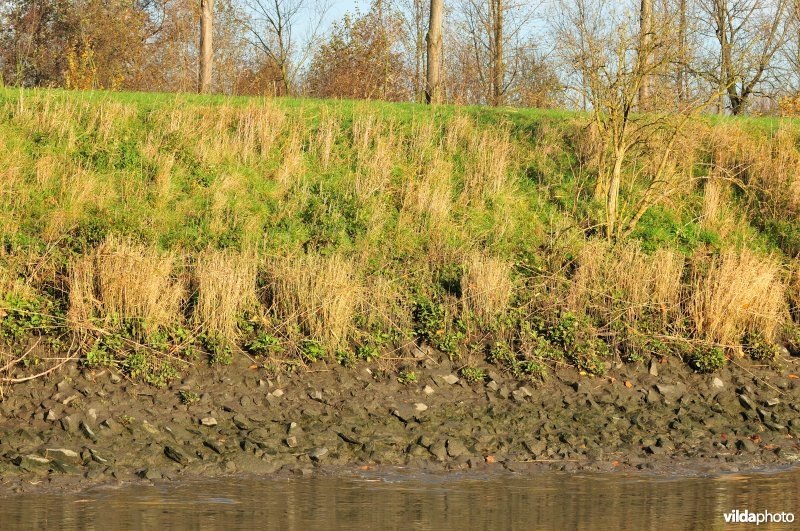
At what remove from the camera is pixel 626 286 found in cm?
1314

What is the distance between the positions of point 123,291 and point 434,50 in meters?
13.1

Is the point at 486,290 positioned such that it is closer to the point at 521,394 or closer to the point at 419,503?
the point at 521,394

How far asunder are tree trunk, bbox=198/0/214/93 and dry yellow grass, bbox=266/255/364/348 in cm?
1112

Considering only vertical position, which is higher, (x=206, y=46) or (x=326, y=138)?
(x=206, y=46)

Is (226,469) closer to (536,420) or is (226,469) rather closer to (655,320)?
(536,420)

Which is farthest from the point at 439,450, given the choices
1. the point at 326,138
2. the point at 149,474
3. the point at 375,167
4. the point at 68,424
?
the point at 326,138

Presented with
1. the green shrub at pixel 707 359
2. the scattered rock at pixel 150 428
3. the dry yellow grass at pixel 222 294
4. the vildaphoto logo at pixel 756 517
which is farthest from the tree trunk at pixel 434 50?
the vildaphoto logo at pixel 756 517

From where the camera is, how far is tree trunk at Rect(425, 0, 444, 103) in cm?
2208

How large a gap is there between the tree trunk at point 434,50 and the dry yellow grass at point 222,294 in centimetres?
1044

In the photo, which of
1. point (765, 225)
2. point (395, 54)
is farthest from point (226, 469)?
point (395, 54)

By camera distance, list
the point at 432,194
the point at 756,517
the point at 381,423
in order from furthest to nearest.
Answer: the point at 432,194, the point at 381,423, the point at 756,517

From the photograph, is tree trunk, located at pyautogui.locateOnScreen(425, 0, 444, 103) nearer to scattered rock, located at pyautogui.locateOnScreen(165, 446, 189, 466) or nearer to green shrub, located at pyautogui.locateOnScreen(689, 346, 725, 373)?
green shrub, located at pyautogui.locateOnScreen(689, 346, 725, 373)

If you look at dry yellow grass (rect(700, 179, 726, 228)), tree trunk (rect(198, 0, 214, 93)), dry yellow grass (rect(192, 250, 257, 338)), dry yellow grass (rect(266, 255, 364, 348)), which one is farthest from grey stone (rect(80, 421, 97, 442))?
tree trunk (rect(198, 0, 214, 93))

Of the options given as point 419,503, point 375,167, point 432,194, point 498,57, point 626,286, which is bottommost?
point 419,503
